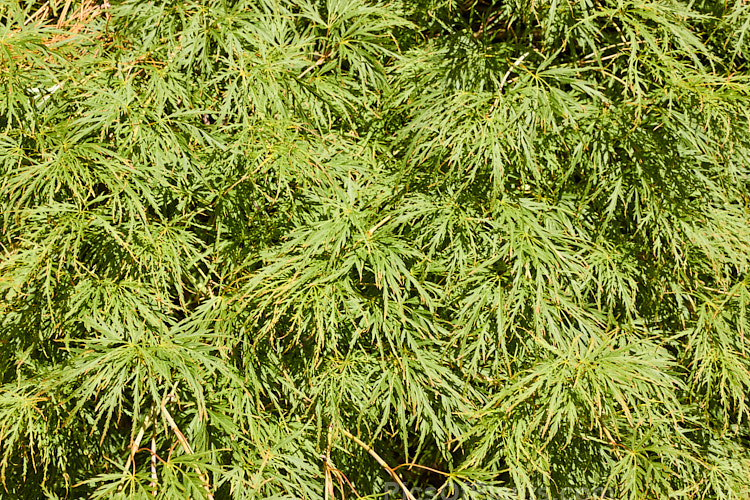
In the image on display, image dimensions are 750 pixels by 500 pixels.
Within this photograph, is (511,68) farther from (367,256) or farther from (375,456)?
(375,456)

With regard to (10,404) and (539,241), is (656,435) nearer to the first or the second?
(539,241)

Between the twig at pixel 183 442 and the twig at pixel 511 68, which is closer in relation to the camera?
the twig at pixel 183 442

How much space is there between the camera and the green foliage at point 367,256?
4.29ft

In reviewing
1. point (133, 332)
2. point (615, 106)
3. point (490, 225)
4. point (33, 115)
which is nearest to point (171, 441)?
point (133, 332)

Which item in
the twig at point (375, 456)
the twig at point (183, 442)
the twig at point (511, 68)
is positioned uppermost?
the twig at point (511, 68)

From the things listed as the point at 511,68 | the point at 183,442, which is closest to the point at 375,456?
the point at 183,442

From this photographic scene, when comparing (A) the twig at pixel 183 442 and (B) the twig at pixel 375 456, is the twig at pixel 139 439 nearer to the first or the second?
(A) the twig at pixel 183 442

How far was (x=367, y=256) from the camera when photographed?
135cm

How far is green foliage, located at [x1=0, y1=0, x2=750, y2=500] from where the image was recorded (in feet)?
4.29

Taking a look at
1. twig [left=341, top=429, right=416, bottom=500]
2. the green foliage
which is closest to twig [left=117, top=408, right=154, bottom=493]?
the green foliage

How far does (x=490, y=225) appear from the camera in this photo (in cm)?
144

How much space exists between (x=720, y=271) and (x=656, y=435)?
0.40m

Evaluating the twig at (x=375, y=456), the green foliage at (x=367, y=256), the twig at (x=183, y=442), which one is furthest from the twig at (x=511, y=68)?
the twig at (x=183, y=442)

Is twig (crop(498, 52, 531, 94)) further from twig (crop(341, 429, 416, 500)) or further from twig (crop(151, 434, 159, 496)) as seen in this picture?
twig (crop(151, 434, 159, 496))
